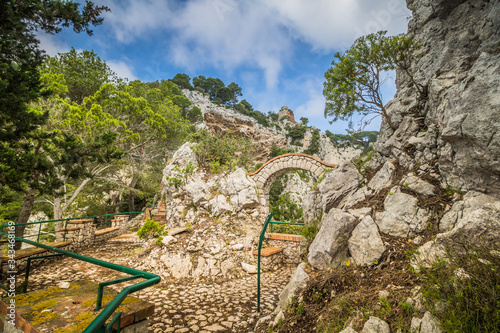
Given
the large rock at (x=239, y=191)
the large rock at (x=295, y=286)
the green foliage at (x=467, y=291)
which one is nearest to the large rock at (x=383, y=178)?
the green foliage at (x=467, y=291)

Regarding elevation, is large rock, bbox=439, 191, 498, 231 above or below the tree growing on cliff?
below

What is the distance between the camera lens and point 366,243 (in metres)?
3.34

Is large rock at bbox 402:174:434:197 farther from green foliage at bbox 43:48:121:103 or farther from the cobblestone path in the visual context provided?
green foliage at bbox 43:48:121:103

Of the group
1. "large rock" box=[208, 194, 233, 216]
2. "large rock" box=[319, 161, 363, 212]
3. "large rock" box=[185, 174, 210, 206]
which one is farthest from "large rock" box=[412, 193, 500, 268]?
"large rock" box=[185, 174, 210, 206]

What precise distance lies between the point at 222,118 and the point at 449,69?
27.5 metres

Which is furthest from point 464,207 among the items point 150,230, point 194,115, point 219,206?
point 194,115

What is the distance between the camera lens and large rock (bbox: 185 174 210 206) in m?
8.92

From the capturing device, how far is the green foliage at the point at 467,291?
168 centimetres

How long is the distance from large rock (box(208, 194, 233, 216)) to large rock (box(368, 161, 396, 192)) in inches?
215

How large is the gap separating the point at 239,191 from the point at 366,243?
631cm

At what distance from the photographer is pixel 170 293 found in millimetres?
A: 5004

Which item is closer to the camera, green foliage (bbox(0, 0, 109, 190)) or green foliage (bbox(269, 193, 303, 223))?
green foliage (bbox(0, 0, 109, 190))

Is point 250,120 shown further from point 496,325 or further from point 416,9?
point 496,325

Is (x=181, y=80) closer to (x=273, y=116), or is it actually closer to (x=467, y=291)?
(x=273, y=116)
